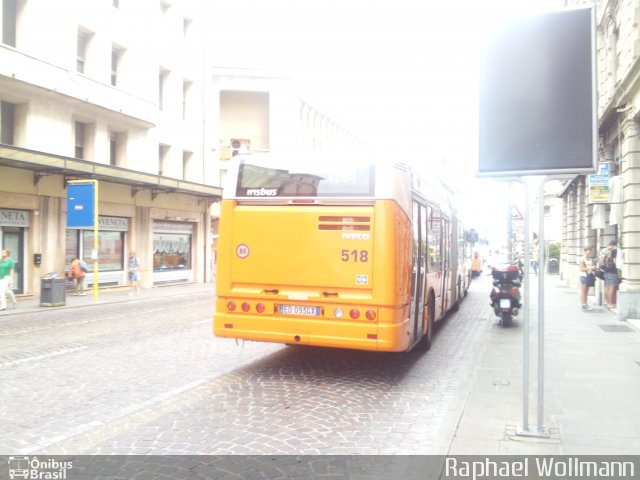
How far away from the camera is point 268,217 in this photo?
7.43 metres

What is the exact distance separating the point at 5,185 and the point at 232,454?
57.6 feet

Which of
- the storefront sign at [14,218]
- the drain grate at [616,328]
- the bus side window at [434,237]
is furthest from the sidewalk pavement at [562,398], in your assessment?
the storefront sign at [14,218]

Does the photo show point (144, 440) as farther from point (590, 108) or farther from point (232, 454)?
point (590, 108)

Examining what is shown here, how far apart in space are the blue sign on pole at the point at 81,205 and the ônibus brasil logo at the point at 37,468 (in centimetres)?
1547

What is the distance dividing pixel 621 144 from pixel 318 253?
37.2 ft

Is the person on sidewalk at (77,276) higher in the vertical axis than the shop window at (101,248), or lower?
lower

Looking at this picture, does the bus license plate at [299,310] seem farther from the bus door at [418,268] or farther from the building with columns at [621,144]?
the building with columns at [621,144]

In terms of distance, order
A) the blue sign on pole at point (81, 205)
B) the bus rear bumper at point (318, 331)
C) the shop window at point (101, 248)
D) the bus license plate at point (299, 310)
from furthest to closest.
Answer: the shop window at point (101, 248) < the blue sign on pole at point (81, 205) < the bus license plate at point (299, 310) < the bus rear bumper at point (318, 331)

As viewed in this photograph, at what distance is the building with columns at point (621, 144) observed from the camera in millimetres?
12805

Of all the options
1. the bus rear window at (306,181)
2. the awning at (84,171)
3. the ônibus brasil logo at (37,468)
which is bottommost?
the ônibus brasil logo at (37,468)

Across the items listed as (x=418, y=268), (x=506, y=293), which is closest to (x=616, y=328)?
(x=506, y=293)

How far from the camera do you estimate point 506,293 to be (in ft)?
41.6

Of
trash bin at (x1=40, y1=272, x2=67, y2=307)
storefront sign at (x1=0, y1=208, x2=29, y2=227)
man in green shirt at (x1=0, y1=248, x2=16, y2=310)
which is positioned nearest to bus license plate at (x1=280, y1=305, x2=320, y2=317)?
man in green shirt at (x1=0, y1=248, x2=16, y2=310)

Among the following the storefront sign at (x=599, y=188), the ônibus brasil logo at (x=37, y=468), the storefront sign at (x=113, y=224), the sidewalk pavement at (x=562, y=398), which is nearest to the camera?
the ônibus brasil logo at (x=37, y=468)
